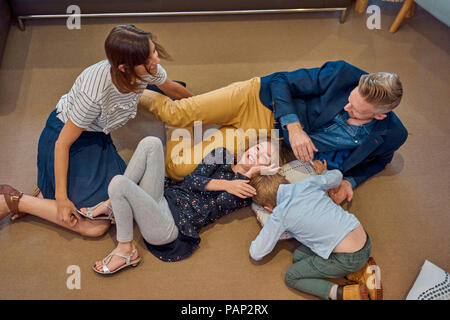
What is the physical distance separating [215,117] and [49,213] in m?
0.84

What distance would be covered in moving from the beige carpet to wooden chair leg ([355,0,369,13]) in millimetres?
72

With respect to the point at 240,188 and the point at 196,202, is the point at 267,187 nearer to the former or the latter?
the point at 240,188

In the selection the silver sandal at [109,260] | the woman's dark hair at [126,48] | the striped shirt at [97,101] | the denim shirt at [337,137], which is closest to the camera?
the woman's dark hair at [126,48]

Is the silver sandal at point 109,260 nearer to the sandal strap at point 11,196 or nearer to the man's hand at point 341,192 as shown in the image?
the sandal strap at point 11,196

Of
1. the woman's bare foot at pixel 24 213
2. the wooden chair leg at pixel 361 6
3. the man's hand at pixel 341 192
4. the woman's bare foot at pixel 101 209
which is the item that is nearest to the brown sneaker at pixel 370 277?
the man's hand at pixel 341 192

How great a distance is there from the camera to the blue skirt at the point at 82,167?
5.94 ft

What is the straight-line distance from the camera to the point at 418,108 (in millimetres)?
2307

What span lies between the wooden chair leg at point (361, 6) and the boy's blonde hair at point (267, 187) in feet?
4.98

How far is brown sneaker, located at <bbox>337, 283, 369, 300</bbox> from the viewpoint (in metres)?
1.64

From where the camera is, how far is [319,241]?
1.66 m

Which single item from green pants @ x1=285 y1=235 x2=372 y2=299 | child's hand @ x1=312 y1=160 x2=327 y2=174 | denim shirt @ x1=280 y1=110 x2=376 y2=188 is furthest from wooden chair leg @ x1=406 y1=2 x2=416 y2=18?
green pants @ x1=285 y1=235 x2=372 y2=299

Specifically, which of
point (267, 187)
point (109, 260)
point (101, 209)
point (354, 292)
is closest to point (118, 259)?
point (109, 260)
